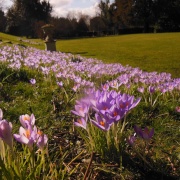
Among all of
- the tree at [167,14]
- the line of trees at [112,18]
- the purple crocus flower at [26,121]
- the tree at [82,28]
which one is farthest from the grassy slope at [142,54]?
the tree at [82,28]

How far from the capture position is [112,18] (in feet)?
206

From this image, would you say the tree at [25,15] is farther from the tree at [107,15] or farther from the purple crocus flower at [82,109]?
the purple crocus flower at [82,109]

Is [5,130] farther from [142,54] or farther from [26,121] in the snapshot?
[142,54]

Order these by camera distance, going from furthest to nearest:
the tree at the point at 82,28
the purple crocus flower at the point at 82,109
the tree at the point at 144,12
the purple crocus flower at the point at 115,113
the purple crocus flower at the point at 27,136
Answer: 1. the tree at the point at 82,28
2. the tree at the point at 144,12
3. the purple crocus flower at the point at 82,109
4. the purple crocus flower at the point at 115,113
5. the purple crocus flower at the point at 27,136

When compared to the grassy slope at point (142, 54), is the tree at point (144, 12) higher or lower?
higher

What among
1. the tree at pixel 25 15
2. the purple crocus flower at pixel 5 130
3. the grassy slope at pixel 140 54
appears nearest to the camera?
the purple crocus flower at pixel 5 130

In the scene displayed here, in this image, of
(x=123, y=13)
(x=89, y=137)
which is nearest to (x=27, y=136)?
(x=89, y=137)

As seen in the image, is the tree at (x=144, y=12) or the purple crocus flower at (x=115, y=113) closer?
the purple crocus flower at (x=115, y=113)

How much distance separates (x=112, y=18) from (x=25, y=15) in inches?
780

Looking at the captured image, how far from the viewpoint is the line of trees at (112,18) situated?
53531 millimetres

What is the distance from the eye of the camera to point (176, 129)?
2324mm

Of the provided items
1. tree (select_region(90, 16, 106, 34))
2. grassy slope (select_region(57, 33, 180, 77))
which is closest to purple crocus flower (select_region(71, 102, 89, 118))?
grassy slope (select_region(57, 33, 180, 77))

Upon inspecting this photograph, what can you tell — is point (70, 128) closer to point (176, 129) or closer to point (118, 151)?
point (118, 151)

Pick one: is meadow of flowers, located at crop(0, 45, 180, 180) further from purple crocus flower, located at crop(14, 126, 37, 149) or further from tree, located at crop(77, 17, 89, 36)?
tree, located at crop(77, 17, 89, 36)
